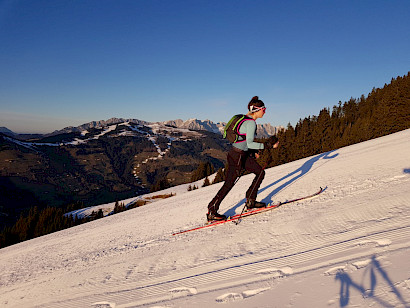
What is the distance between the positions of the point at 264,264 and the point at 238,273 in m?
0.44

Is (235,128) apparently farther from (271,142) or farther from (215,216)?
(215,216)

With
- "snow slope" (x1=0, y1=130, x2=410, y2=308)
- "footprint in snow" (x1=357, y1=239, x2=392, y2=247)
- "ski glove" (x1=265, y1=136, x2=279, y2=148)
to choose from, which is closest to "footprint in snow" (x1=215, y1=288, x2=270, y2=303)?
"snow slope" (x1=0, y1=130, x2=410, y2=308)

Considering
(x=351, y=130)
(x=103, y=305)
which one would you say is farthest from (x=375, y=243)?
(x=351, y=130)

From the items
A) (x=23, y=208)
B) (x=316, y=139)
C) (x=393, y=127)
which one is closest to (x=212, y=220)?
(x=393, y=127)

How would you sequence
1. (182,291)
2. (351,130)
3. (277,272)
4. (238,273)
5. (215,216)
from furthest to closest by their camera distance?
(351,130) < (215,216) < (238,273) < (182,291) < (277,272)

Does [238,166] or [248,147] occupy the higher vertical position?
[248,147]

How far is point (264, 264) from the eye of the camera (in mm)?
3594

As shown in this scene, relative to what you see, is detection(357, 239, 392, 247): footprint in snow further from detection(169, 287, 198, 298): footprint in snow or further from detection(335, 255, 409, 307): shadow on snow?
detection(169, 287, 198, 298): footprint in snow

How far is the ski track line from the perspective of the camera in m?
3.22

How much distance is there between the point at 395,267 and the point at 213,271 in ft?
8.07

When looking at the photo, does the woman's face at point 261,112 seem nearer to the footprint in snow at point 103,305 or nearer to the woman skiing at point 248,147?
the woman skiing at point 248,147

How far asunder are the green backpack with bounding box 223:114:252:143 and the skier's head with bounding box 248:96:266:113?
11.6 inches

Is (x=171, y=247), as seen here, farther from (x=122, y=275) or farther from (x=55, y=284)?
(x=55, y=284)

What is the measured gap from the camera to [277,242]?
171 inches
